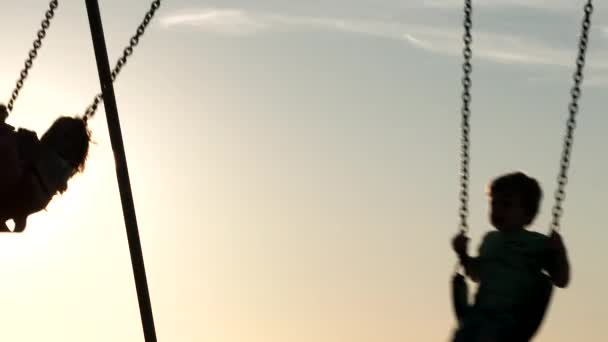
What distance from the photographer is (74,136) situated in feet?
37.4

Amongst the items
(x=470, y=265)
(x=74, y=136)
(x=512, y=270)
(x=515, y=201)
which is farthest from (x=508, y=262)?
(x=74, y=136)

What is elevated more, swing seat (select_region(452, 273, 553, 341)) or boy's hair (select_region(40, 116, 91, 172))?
boy's hair (select_region(40, 116, 91, 172))

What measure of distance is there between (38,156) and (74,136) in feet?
1.30

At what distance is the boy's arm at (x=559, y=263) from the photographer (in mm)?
9664

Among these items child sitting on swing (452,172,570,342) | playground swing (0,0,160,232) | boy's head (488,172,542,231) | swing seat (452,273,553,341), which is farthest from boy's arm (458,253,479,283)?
playground swing (0,0,160,232)

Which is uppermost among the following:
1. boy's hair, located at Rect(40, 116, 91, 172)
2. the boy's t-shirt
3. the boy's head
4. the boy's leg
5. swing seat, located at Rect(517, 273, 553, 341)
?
boy's hair, located at Rect(40, 116, 91, 172)

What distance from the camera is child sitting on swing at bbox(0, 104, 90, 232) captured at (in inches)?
430

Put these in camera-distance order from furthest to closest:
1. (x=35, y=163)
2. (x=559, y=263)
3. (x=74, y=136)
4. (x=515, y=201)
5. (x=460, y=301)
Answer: (x=74, y=136) → (x=35, y=163) → (x=515, y=201) → (x=460, y=301) → (x=559, y=263)

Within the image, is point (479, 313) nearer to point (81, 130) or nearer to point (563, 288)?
point (563, 288)

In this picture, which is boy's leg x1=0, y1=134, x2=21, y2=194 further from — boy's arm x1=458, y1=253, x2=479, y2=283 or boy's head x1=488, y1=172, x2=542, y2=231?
boy's head x1=488, y1=172, x2=542, y2=231

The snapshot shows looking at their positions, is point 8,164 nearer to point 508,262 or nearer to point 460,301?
point 460,301

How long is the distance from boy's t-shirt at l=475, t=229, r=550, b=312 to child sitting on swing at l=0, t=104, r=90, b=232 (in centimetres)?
325

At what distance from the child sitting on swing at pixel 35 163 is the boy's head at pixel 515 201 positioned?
3.22 metres

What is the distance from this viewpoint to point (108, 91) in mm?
11477
